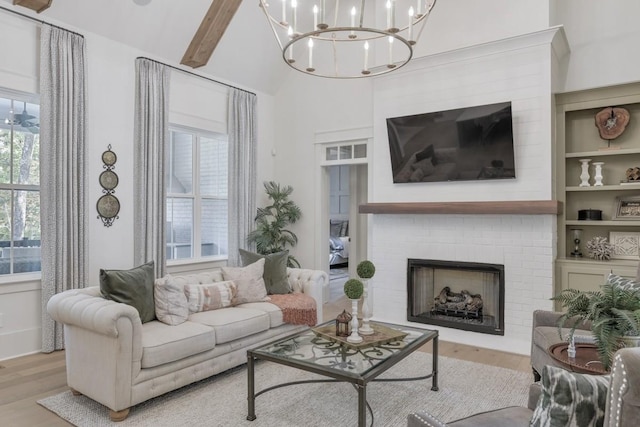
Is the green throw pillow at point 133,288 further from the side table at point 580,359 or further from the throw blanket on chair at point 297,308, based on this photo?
the side table at point 580,359

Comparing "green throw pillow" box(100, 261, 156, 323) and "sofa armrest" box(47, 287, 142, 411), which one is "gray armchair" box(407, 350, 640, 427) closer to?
"sofa armrest" box(47, 287, 142, 411)

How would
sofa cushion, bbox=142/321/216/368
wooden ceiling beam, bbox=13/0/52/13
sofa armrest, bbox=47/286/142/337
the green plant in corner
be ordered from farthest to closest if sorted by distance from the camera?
the green plant in corner, wooden ceiling beam, bbox=13/0/52/13, sofa cushion, bbox=142/321/216/368, sofa armrest, bbox=47/286/142/337

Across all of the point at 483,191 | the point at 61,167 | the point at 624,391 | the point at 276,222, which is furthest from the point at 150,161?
the point at 624,391

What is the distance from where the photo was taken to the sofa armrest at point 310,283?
4.69 meters

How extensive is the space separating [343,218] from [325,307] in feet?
14.0

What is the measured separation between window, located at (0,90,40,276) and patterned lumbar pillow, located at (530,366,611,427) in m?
4.74

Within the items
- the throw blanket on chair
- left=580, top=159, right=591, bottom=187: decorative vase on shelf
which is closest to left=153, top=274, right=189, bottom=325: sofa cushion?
the throw blanket on chair

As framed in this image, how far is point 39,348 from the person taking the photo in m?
4.18

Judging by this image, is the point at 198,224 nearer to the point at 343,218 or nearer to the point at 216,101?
the point at 216,101

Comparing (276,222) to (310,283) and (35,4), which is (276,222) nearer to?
(310,283)

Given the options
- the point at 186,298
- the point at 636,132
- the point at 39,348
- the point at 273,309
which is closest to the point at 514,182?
the point at 636,132

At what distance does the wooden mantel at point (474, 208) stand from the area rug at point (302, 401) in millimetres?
1565

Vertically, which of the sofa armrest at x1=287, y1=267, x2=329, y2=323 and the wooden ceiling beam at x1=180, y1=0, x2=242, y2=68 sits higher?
the wooden ceiling beam at x1=180, y1=0, x2=242, y2=68

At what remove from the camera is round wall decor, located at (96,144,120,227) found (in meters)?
4.64
